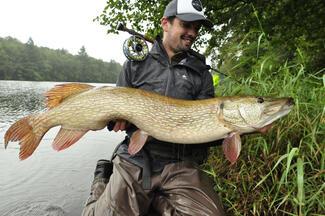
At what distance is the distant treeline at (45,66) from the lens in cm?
7333

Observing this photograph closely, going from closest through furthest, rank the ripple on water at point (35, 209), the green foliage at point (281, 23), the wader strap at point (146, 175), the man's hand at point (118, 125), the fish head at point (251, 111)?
the fish head at point (251, 111)
the man's hand at point (118, 125)
the wader strap at point (146, 175)
the ripple on water at point (35, 209)
the green foliage at point (281, 23)

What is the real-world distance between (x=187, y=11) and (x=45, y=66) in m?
86.5

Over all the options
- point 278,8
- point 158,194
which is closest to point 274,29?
point 278,8

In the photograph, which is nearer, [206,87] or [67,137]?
[67,137]

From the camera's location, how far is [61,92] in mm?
2354

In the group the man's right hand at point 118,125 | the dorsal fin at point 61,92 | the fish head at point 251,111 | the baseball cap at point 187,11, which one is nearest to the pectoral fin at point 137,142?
the man's right hand at point 118,125

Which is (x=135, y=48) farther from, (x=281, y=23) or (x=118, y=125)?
(x=281, y=23)

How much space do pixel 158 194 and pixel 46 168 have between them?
3518mm

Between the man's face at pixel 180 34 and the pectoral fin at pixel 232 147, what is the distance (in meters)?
0.88

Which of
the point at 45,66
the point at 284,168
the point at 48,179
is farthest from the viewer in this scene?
the point at 45,66

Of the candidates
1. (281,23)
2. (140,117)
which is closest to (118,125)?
(140,117)

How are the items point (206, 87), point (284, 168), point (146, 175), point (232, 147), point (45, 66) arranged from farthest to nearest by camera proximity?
point (45, 66) → point (206, 87) → point (146, 175) → point (284, 168) → point (232, 147)

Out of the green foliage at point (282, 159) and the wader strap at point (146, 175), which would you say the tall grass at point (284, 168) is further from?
the wader strap at point (146, 175)

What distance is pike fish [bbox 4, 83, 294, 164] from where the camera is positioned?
225cm
